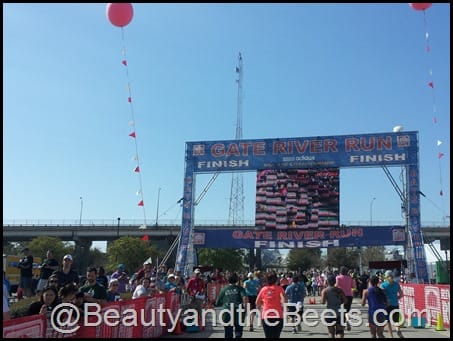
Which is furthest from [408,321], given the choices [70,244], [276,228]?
[70,244]

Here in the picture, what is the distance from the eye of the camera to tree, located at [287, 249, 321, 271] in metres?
105

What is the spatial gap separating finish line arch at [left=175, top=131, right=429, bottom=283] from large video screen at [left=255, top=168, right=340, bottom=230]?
46 centimetres

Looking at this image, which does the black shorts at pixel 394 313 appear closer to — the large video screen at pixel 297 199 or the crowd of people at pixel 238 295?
the crowd of people at pixel 238 295

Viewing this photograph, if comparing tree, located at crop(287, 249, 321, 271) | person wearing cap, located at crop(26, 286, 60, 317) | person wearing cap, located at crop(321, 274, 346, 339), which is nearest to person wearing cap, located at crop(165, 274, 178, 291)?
person wearing cap, located at crop(321, 274, 346, 339)

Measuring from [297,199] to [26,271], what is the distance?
14795 millimetres

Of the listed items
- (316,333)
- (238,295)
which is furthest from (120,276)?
(238,295)

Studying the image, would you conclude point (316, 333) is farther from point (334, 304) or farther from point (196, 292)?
point (196, 292)

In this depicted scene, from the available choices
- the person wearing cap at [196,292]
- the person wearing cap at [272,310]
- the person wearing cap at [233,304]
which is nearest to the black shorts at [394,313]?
the person wearing cap at [272,310]

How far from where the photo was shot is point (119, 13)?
8734mm

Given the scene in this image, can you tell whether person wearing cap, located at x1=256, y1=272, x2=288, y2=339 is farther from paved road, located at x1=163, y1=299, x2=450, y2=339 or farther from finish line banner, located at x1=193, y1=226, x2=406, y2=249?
finish line banner, located at x1=193, y1=226, x2=406, y2=249

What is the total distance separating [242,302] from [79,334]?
3.88 m

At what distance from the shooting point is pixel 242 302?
11188 millimetres

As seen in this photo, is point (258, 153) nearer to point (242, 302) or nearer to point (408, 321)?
point (408, 321)

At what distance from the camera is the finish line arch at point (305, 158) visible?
24.8 m
